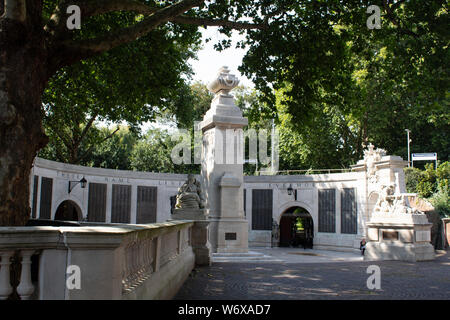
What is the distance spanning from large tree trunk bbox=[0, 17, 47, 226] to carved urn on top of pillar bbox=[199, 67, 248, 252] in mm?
10806

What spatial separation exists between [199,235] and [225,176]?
5.04 meters

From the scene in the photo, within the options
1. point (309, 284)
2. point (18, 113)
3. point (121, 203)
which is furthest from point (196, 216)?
point (121, 203)

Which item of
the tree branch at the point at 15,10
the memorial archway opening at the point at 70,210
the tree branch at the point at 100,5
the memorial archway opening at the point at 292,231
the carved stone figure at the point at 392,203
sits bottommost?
the memorial archway opening at the point at 292,231

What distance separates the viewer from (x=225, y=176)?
56.6 ft

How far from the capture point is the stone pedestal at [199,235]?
12320 mm

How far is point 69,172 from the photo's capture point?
2439 cm

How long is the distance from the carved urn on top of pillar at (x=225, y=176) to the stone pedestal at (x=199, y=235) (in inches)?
158

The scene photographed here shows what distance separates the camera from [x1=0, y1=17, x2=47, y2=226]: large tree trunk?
6.09 meters

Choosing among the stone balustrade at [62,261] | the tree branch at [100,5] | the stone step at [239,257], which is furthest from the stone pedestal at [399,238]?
the stone balustrade at [62,261]

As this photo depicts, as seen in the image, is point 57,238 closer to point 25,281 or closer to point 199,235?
point 25,281

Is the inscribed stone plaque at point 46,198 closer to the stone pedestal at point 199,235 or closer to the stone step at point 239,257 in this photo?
the stone step at point 239,257

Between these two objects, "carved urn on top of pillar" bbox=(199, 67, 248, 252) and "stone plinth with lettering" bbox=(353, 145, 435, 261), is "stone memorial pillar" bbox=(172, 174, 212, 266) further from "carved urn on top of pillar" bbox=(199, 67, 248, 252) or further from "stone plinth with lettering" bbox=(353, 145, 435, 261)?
"stone plinth with lettering" bbox=(353, 145, 435, 261)

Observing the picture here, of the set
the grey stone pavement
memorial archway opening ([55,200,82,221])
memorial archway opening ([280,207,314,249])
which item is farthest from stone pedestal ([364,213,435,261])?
memorial archway opening ([55,200,82,221])

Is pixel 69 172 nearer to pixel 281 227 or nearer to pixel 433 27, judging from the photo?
pixel 281 227
